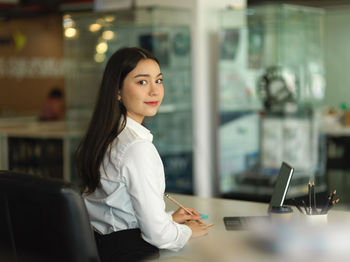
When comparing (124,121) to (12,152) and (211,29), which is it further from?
(12,152)

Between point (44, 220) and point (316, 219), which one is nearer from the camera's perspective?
point (44, 220)

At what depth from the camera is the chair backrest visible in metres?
1.77

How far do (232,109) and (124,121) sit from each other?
377cm

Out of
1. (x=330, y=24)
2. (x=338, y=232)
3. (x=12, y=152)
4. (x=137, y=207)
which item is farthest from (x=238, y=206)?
(x=330, y=24)

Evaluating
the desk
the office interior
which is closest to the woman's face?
the desk

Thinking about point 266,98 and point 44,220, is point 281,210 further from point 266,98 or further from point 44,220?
point 266,98

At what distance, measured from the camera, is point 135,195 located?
6.79 feet

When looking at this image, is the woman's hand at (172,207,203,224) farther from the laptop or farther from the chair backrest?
the chair backrest

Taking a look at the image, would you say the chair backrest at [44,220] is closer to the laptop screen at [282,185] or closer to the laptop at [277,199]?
the laptop at [277,199]

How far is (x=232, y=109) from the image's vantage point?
5988 mm

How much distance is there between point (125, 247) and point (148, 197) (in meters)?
0.22

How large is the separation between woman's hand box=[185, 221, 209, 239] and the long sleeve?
11 centimetres

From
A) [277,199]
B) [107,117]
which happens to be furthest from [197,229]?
[107,117]

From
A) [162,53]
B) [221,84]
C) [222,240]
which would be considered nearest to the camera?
[222,240]
